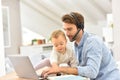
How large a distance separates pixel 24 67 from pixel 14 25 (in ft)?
13.9

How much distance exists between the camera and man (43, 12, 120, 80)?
1.68 m

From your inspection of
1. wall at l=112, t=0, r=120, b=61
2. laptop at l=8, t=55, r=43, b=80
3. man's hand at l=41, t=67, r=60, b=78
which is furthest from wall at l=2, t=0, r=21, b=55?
man's hand at l=41, t=67, r=60, b=78

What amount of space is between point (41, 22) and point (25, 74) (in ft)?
21.2

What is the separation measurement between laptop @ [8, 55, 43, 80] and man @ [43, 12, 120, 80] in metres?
0.12

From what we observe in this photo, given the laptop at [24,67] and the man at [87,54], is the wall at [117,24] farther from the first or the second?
the laptop at [24,67]

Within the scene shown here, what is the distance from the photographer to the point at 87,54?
5.67 feet

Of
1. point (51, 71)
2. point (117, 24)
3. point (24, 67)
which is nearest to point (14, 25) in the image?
point (117, 24)

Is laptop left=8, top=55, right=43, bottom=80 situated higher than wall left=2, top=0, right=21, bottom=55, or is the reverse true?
wall left=2, top=0, right=21, bottom=55

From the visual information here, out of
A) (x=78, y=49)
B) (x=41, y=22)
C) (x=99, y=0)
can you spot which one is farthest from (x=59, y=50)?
(x=41, y=22)

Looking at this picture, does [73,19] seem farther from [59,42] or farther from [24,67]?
[24,67]

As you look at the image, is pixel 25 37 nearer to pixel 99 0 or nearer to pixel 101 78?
pixel 99 0

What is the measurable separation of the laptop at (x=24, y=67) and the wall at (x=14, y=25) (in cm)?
405

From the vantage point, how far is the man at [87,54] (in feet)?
5.52

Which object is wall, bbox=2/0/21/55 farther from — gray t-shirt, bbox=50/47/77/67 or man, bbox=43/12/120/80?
man, bbox=43/12/120/80
